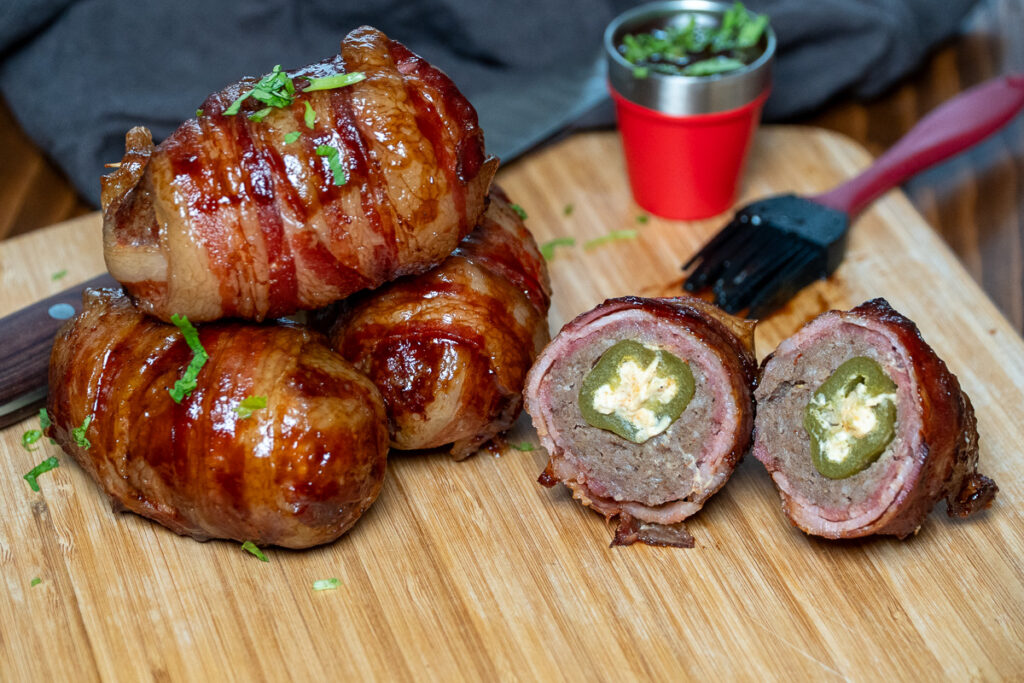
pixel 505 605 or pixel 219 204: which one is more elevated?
pixel 219 204

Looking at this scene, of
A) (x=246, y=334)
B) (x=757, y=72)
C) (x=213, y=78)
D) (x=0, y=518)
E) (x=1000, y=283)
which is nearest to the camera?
(x=246, y=334)

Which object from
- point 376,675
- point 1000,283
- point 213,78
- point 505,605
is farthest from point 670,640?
point 213,78

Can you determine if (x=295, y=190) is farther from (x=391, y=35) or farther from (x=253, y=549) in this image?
(x=391, y=35)

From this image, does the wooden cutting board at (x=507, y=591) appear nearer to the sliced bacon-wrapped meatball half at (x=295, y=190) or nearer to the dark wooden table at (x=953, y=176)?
the sliced bacon-wrapped meatball half at (x=295, y=190)

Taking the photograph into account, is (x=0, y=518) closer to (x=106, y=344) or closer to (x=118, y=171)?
(x=106, y=344)

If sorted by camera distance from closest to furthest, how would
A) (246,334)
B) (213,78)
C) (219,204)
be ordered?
(219,204) < (246,334) < (213,78)

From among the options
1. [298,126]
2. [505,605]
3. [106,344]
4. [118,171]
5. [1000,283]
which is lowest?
[1000,283]

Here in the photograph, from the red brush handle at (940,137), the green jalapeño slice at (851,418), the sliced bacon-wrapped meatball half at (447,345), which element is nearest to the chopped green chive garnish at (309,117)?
the sliced bacon-wrapped meatball half at (447,345)

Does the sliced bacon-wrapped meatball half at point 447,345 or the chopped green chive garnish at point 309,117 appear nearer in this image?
the chopped green chive garnish at point 309,117
